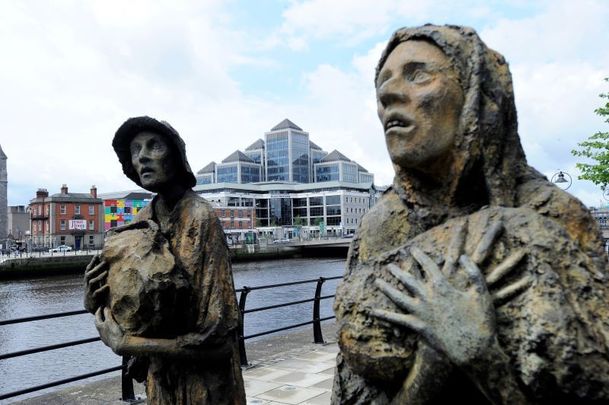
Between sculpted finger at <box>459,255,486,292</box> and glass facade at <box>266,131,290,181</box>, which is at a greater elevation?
glass facade at <box>266,131,290,181</box>

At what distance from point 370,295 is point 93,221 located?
73.2 m

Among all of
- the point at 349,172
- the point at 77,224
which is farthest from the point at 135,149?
the point at 349,172

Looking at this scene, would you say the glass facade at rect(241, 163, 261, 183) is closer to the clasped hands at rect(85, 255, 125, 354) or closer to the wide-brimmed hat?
the wide-brimmed hat

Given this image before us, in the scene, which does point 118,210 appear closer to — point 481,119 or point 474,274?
point 481,119

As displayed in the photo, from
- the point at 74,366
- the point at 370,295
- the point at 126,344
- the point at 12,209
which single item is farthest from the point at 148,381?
the point at 12,209

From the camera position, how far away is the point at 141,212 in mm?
3641

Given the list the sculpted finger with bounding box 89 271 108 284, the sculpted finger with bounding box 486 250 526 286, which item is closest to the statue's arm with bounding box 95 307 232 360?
the sculpted finger with bounding box 89 271 108 284

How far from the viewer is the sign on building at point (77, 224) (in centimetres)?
6750

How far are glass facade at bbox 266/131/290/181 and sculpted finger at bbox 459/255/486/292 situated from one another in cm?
10858

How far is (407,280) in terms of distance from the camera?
1527 millimetres

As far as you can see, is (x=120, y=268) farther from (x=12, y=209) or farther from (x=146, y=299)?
(x=12, y=209)

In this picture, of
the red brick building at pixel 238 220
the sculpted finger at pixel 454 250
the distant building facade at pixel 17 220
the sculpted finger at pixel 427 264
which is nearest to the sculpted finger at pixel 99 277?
the sculpted finger at pixel 427 264

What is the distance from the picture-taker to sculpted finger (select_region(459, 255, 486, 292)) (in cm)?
142

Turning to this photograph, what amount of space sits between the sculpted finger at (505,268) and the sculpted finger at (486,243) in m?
0.05
